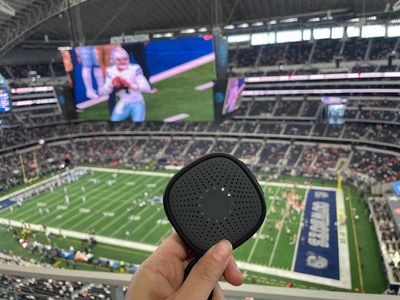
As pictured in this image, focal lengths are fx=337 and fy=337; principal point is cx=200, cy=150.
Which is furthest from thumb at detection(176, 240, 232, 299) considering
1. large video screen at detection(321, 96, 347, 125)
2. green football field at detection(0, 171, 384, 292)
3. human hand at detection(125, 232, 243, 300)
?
large video screen at detection(321, 96, 347, 125)

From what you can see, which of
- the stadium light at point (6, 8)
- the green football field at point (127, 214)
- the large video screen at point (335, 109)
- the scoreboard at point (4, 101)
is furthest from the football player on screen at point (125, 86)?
the large video screen at point (335, 109)

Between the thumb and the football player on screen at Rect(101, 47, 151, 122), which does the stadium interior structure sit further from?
the football player on screen at Rect(101, 47, 151, 122)

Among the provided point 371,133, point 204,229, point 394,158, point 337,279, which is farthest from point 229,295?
point 371,133

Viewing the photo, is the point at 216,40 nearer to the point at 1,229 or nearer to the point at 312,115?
the point at 1,229

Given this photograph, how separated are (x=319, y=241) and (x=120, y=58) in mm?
20234

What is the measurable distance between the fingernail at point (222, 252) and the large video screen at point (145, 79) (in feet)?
77.1

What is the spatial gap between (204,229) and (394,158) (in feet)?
130

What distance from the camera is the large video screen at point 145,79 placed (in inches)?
996

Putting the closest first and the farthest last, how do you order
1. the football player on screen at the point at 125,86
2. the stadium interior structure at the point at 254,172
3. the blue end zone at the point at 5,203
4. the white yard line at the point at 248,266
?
the white yard line at the point at 248,266
the stadium interior structure at the point at 254,172
the football player on screen at the point at 125,86
the blue end zone at the point at 5,203

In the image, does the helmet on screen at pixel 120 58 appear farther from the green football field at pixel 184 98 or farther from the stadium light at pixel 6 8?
the stadium light at pixel 6 8

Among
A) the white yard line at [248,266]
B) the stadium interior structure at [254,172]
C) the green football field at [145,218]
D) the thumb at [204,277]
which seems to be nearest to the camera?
the thumb at [204,277]

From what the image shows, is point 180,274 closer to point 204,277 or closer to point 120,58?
point 204,277

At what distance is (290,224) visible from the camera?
25.3 meters

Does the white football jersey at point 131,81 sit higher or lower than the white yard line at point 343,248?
higher
